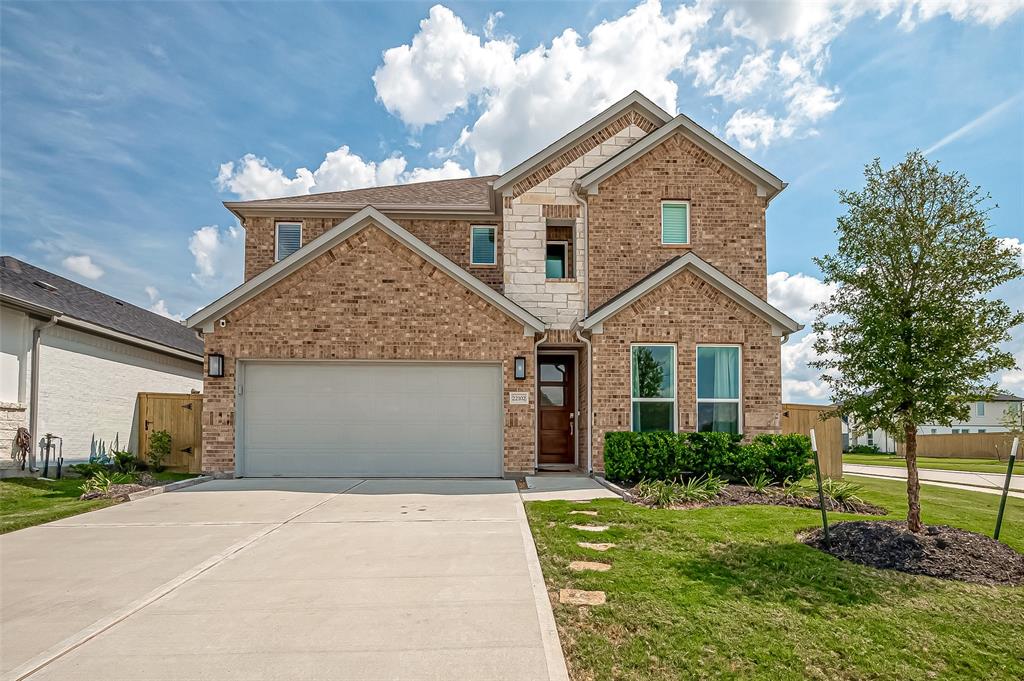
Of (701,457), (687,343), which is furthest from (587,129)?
(701,457)

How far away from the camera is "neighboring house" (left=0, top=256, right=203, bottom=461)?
42.7 feet

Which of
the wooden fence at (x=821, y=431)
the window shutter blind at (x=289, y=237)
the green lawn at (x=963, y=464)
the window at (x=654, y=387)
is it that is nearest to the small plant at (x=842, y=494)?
the window at (x=654, y=387)

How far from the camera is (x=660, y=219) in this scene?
14.3 meters

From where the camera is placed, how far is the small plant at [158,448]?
14.3m

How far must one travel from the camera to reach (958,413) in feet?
23.1

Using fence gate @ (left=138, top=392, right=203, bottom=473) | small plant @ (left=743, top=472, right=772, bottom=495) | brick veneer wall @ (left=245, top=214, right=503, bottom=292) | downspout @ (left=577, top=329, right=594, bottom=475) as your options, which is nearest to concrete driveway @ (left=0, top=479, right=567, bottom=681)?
downspout @ (left=577, top=329, right=594, bottom=475)

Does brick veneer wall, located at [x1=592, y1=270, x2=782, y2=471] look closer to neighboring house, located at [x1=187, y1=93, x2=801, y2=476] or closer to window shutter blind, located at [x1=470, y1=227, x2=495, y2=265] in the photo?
neighboring house, located at [x1=187, y1=93, x2=801, y2=476]

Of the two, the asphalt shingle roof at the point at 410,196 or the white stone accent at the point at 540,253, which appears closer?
the white stone accent at the point at 540,253

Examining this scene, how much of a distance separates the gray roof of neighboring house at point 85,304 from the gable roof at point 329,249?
4.09 metres

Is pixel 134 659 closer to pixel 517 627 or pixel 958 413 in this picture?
pixel 517 627

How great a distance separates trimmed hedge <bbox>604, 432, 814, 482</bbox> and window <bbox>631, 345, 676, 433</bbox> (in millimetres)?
854

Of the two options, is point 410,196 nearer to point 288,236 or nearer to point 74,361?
point 288,236

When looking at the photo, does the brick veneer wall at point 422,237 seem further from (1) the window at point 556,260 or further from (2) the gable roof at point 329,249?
(2) the gable roof at point 329,249

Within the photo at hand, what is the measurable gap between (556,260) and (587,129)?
321 cm
